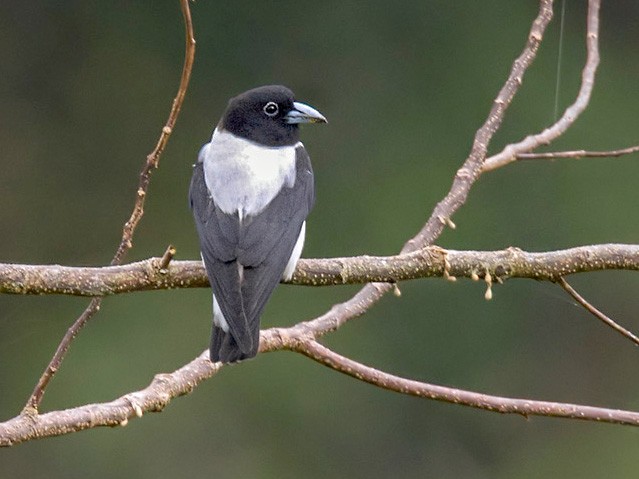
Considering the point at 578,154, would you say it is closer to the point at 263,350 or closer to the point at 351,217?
the point at 263,350

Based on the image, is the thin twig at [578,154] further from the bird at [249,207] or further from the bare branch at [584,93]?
the bird at [249,207]

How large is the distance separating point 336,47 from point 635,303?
3.02 metres

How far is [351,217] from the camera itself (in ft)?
33.9

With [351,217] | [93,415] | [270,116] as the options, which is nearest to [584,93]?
[270,116]

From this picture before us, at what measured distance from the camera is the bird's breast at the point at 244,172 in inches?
153

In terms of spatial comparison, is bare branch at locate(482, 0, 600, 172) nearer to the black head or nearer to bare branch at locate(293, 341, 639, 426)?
the black head

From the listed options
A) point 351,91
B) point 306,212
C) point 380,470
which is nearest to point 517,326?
point 380,470

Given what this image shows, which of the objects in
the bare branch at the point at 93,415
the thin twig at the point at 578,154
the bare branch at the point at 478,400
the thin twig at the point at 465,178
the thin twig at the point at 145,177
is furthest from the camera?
the thin twig at the point at 465,178

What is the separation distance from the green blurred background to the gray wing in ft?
18.0

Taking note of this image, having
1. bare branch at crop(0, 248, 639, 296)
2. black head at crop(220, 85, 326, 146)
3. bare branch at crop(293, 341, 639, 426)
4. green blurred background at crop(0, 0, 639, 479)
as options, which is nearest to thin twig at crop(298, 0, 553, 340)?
bare branch at crop(293, 341, 639, 426)

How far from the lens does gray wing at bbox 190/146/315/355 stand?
3.57 m

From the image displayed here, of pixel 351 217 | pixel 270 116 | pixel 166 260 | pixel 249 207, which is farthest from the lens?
pixel 351 217

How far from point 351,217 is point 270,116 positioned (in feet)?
19.2

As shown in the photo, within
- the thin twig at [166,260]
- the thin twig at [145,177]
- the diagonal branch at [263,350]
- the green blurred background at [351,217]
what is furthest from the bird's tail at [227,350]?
the green blurred background at [351,217]
